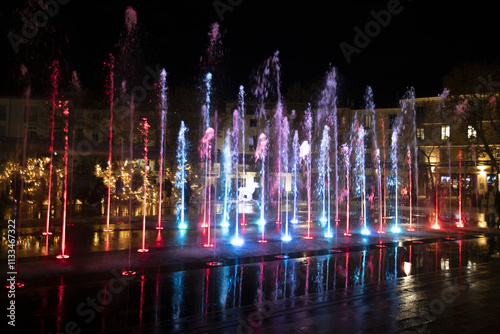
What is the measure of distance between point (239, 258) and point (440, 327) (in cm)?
503

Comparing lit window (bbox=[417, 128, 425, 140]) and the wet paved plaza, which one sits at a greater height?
lit window (bbox=[417, 128, 425, 140])

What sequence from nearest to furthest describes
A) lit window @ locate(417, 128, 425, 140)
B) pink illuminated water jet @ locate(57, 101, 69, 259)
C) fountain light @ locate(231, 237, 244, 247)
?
1. pink illuminated water jet @ locate(57, 101, 69, 259)
2. fountain light @ locate(231, 237, 244, 247)
3. lit window @ locate(417, 128, 425, 140)

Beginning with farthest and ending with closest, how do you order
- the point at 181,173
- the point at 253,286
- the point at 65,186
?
the point at 181,173
the point at 65,186
the point at 253,286

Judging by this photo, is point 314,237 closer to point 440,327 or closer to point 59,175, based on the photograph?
point 440,327

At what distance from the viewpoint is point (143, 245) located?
1047 centimetres

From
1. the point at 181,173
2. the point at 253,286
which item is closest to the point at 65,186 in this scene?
the point at 253,286

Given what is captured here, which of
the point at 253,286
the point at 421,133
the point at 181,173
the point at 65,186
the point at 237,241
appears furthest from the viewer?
the point at 421,133

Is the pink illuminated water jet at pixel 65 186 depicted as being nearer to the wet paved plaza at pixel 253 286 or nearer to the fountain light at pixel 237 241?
the wet paved plaza at pixel 253 286

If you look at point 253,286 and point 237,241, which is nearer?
point 253,286

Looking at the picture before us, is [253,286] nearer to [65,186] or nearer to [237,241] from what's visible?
[237,241]

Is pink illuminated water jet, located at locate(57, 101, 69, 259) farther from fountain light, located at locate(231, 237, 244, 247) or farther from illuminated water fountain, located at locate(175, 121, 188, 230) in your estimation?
illuminated water fountain, located at locate(175, 121, 188, 230)

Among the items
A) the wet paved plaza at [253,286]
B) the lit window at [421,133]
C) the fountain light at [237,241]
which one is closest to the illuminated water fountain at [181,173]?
the fountain light at [237,241]

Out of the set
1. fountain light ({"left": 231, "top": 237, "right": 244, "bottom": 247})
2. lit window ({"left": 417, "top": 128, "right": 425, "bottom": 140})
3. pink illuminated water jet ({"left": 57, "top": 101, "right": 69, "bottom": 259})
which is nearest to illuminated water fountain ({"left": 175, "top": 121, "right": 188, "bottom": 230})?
pink illuminated water jet ({"left": 57, "top": 101, "right": 69, "bottom": 259})

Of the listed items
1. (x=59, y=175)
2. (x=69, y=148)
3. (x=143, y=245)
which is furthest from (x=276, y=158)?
(x=143, y=245)
